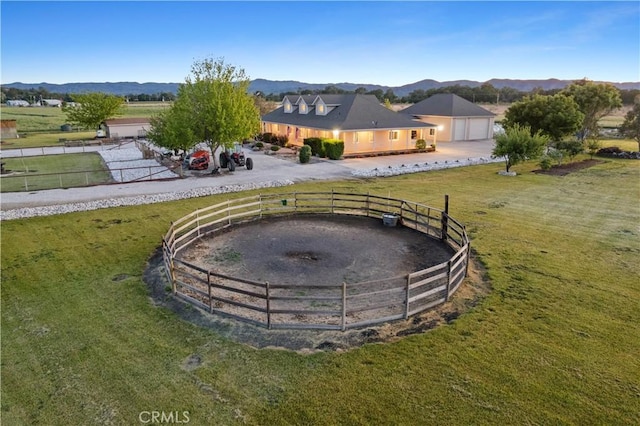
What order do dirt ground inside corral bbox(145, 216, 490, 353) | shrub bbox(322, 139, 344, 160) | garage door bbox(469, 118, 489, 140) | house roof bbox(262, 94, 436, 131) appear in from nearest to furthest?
dirt ground inside corral bbox(145, 216, 490, 353)
shrub bbox(322, 139, 344, 160)
house roof bbox(262, 94, 436, 131)
garage door bbox(469, 118, 489, 140)

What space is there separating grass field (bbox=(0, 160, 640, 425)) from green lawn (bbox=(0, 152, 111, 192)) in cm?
1294

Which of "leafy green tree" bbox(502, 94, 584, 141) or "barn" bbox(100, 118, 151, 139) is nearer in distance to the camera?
"leafy green tree" bbox(502, 94, 584, 141)

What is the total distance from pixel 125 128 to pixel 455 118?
43.9m

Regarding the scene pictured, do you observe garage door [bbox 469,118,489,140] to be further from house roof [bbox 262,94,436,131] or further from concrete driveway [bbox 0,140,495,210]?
house roof [bbox 262,94,436,131]

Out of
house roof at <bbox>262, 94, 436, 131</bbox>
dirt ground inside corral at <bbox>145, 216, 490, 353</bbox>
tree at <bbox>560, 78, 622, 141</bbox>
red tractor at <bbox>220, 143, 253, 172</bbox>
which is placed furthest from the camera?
tree at <bbox>560, 78, 622, 141</bbox>

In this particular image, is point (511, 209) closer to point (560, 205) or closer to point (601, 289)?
point (560, 205)

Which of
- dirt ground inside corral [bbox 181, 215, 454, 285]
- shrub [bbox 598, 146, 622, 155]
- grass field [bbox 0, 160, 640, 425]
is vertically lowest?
grass field [bbox 0, 160, 640, 425]

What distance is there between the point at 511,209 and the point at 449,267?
11.5m

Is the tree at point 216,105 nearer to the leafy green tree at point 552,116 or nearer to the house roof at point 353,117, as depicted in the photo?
the house roof at point 353,117

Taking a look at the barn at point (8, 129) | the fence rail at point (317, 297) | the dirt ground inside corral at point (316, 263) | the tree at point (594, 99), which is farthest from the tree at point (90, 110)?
the tree at point (594, 99)

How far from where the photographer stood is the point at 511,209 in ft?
67.6

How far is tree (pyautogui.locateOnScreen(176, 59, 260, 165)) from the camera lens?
29.6m
